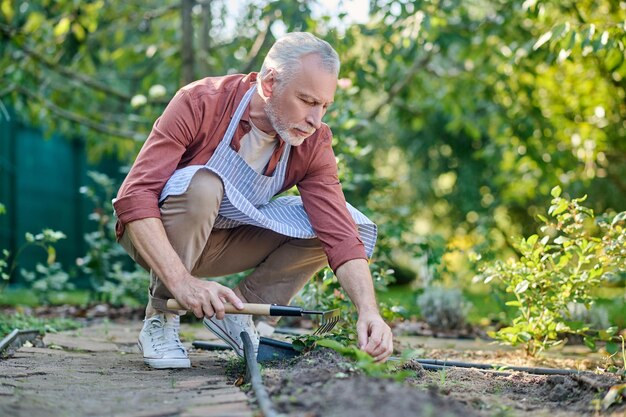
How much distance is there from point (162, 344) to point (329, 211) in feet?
2.62

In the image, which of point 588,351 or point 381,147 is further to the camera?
point 381,147

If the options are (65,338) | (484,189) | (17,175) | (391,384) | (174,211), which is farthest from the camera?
(484,189)

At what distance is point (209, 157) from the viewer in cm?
297

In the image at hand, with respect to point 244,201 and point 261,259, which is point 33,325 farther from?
point 244,201

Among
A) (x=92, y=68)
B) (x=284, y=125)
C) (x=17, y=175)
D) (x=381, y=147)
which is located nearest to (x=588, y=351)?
(x=284, y=125)

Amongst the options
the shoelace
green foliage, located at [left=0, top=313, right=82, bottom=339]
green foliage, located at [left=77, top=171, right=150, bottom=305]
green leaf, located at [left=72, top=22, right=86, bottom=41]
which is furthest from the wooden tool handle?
green leaf, located at [left=72, top=22, right=86, bottom=41]

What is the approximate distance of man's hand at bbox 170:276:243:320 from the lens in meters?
2.56

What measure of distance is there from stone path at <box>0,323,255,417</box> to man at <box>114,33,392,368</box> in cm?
19

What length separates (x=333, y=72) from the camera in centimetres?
285

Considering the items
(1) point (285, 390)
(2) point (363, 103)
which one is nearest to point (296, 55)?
(1) point (285, 390)

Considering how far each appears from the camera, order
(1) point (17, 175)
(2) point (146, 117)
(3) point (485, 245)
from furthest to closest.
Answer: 1. (1) point (17, 175)
2. (2) point (146, 117)
3. (3) point (485, 245)

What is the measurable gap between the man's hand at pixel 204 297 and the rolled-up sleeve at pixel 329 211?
0.48 metres

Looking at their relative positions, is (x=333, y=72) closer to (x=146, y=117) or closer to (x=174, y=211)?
(x=174, y=211)

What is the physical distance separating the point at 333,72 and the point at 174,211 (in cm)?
76
